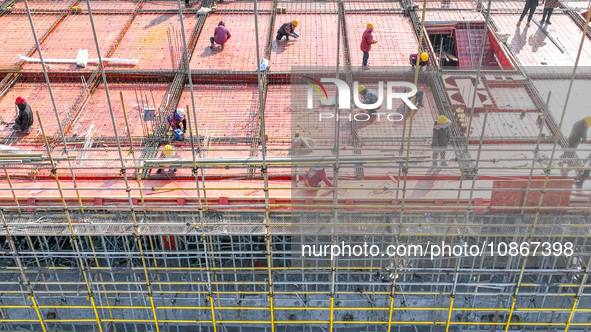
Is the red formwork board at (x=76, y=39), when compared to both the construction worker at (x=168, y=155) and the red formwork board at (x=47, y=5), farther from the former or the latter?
the construction worker at (x=168, y=155)

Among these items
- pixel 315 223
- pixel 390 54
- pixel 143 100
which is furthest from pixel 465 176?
pixel 143 100

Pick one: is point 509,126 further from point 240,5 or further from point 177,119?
point 240,5

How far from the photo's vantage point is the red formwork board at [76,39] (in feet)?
56.8

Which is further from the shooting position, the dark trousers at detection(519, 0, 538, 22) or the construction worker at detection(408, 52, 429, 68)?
the dark trousers at detection(519, 0, 538, 22)

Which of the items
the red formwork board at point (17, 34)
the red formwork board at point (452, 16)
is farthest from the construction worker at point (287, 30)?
the red formwork board at point (17, 34)

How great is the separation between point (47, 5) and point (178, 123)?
9913 mm

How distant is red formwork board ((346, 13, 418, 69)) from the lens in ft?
56.6

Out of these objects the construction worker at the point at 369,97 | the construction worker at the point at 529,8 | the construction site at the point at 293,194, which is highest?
the construction worker at the point at 529,8

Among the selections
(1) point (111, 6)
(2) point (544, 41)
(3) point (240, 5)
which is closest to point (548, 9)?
(2) point (544, 41)

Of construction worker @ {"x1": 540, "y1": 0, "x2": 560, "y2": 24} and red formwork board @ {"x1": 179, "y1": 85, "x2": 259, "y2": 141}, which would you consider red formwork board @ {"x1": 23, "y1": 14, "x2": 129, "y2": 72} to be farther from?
construction worker @ {"x1": 540, "y1": 0, "x2": 560, "y2": 24}

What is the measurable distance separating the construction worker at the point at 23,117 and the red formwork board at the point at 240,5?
8.06 metres

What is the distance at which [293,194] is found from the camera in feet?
40.6

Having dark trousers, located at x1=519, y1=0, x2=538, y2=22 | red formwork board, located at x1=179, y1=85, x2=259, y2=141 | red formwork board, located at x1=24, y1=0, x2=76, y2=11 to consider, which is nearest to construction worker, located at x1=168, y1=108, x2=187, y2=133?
red formwork board, located at x1=179, y1=85, x2=259, y2=141

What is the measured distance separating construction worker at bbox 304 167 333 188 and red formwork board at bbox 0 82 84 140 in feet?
22.3
